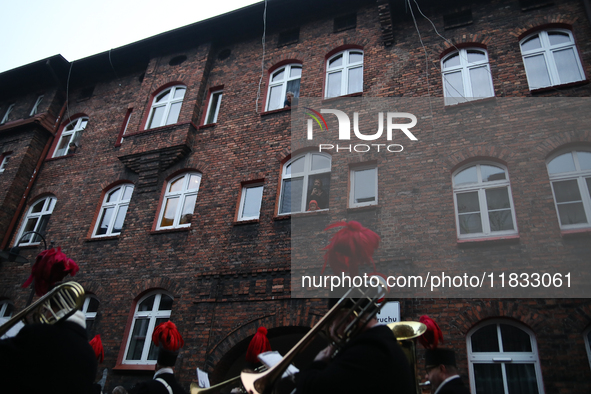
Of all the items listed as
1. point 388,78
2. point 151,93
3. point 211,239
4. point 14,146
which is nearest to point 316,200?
point 211,239

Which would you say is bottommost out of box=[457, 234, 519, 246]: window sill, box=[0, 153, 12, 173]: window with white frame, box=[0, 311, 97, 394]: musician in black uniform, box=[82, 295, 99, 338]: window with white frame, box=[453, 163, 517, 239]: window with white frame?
box=[0, 311, 97, 394]: musician in black uniform

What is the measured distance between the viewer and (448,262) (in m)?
7.78

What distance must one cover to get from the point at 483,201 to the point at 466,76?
3.67 meters

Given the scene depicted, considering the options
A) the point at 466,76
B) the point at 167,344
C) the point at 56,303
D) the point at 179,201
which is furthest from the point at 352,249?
the point at 179,201

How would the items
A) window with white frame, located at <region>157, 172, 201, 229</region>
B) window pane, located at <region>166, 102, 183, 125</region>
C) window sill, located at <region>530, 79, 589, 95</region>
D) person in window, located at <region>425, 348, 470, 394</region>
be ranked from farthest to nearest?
1. window pane, located at <region>166, 102, 183, 125</region>
2. window with white frame, located at <region>157, 172, 201, 229</region>
3. window sill, located at <region>530, 79, 589, 95</region>
4. person in window, located at <region>425, 348, 470, 394</region>

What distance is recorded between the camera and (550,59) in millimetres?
9508

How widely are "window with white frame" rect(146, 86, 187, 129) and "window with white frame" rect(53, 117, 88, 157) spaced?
3570 mm

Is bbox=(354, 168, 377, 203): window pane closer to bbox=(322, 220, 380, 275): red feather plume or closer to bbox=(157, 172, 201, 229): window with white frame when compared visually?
bbox=(157, 172, 201, 229): window with white frame

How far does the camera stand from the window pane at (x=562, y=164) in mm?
7992

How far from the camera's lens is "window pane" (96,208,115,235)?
1218cm

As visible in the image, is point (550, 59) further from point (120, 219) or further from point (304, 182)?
point (120, 219)

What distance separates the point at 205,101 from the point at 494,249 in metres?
9.51

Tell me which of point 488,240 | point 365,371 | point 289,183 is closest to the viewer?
point 365,371

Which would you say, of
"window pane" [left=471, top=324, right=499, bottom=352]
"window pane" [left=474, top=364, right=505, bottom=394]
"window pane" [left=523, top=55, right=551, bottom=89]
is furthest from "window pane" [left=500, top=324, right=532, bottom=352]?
"window pane" [left=523, top=55, right=551, bottom=89]
